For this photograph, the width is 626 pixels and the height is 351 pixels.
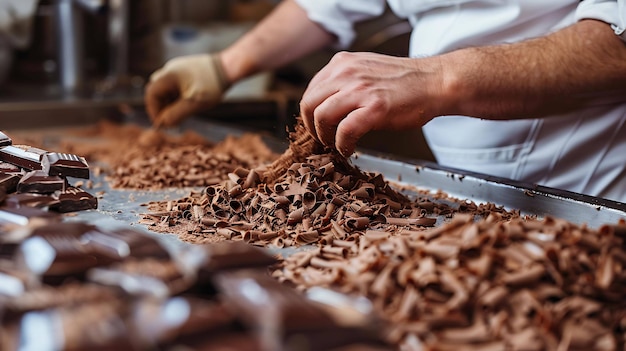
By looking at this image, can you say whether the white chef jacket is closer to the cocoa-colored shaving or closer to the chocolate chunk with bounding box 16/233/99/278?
the cocoa-colored shaving

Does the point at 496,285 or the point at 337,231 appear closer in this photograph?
the point at 496,285

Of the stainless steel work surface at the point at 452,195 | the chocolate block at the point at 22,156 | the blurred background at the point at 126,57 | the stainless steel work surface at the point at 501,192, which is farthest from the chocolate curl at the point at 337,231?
the blurred background at the point at 126,57

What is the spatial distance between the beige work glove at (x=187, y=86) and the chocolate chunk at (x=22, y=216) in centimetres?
144

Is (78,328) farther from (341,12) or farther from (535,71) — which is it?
(341,12)

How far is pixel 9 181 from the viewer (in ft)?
4.90

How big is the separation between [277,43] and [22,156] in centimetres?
130

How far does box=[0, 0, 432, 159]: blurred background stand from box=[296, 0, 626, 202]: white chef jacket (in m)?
0.86

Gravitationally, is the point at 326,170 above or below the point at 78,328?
below

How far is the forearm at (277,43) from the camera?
2.65m

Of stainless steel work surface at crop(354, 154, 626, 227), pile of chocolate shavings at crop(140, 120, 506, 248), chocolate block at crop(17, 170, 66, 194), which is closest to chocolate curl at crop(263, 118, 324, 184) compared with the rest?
pile of chocolate shavings at crop(140, 120, 506, 248)

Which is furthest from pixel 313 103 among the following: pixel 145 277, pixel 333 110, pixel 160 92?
pixel 160 92

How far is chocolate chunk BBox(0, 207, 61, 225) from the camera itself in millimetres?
1188

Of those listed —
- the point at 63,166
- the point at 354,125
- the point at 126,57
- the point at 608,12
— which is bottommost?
the point at 126,57

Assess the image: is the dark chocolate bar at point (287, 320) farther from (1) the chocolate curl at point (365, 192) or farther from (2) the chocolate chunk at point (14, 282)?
(1) the chocolate curl at point (365, 192)
